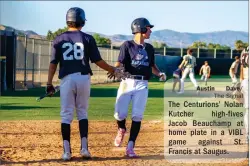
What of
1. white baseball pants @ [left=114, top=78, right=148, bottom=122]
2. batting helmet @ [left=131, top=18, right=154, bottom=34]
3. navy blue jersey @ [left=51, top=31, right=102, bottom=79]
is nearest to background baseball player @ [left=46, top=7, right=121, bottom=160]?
navy blue jersey @ [left=51, top=31, right=102, bottom=79]

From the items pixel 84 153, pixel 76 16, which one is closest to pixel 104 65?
pixel 76 16

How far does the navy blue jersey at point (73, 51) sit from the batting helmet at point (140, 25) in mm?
963

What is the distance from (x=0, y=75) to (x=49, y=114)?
10.2m

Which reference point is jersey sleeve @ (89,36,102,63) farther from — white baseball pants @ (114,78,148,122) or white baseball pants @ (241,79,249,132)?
white baseball pants @ (241,79,249,132)

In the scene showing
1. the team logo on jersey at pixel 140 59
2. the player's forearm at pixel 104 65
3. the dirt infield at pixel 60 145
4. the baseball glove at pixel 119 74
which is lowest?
the dirt infield at pixel 60 145

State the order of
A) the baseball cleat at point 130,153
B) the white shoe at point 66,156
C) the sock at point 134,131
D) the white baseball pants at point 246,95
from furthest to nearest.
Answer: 1. the white baseball pants at point 246,95
2. the sock at point 134,131
3. the baseball cleat at point 130,153
4. the white shoe at point 66,156

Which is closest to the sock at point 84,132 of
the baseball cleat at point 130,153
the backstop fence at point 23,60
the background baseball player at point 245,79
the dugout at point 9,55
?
the baseball cleat at point 130,153

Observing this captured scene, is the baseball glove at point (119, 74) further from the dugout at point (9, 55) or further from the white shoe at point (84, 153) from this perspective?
the dugout at point (9, 55)

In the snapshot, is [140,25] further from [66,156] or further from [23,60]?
[23,60]

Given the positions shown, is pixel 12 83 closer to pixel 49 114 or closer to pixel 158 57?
pixel 49 114

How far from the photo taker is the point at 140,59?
8.06m

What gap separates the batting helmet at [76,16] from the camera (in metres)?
7.39

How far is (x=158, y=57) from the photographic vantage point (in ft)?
169

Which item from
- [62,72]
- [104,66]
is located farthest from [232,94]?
[62,72]
